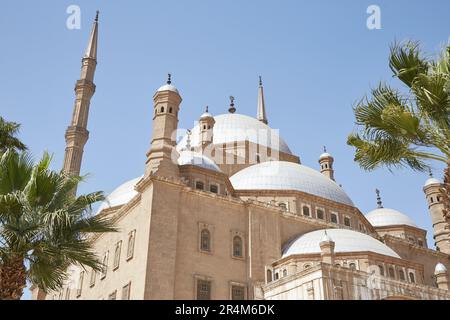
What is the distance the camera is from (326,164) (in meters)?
31.2

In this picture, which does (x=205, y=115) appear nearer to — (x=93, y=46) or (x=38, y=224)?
(x=93, y=46)

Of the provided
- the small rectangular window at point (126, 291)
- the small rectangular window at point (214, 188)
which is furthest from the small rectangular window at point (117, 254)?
the small rectangular window at point (214, 188)

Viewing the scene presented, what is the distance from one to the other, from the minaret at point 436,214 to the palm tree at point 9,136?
2495 cm

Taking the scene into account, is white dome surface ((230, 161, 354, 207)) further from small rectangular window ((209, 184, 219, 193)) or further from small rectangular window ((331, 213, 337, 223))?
small rectangular window ((209, 184, 219, 193))

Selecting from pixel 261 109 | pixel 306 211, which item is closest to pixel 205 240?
pixel 306 211

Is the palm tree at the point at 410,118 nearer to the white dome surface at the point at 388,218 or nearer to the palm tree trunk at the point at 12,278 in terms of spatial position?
the palm tree trunk at the point at 12,278

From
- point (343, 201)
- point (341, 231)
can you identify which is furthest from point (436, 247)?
point (341, 231)

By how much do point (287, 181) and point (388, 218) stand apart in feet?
32.7

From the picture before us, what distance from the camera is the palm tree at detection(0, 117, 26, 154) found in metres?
10.2

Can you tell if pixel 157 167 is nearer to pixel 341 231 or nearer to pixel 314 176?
pixel 341 231

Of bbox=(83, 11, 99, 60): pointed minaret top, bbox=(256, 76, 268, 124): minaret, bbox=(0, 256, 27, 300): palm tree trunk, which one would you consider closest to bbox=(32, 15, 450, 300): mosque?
bbox=(0, 256, 27, 300): palm tree trunk

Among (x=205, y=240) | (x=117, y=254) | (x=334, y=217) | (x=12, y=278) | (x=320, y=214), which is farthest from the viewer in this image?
(x=334, y=217)

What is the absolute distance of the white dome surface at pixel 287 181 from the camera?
79.3 feet

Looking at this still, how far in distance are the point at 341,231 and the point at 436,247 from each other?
1239cm
